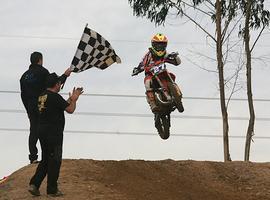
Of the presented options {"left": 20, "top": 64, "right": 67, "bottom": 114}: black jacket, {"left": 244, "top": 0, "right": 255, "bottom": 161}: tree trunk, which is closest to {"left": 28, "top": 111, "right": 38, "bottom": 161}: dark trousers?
{"left": 20, "top": 64, "right": 67, "bottom": 114}: black jacket

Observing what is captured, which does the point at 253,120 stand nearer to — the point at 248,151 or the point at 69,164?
the point at 248,151

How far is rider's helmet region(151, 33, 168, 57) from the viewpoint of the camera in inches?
522

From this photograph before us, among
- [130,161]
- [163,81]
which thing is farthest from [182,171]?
[163,81]

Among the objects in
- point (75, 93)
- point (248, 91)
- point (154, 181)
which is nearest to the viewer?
point (75, 93)

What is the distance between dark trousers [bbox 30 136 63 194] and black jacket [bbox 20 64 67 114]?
Answer: 160 centimetres

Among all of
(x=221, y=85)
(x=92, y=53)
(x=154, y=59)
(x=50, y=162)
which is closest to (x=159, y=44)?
(x=154, y=59)

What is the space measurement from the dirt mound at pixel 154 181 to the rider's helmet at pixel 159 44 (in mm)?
2552

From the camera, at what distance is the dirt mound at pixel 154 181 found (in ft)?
39.3

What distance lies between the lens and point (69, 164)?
45.8ft

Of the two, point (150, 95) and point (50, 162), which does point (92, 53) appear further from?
point (50, 162)

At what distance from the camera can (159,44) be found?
13.3 meters

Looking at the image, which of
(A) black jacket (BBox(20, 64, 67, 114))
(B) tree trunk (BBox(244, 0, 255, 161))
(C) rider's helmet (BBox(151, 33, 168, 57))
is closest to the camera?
(A) black jacket (BBox(20, 64, 67, 114))

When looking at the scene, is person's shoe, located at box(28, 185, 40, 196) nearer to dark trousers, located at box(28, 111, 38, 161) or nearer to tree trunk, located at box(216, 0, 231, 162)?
dark trousers, located at box(28, 111, 38, 161)

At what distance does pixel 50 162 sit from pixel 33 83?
2.09 metres
